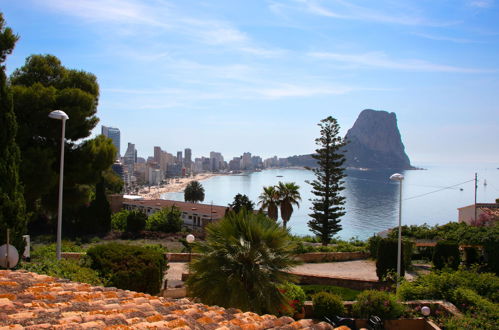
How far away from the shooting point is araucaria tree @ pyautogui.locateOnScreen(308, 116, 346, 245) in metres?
23.4

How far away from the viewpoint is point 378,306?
689 centimetres

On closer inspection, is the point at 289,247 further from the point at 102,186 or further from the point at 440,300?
the point at 102,186

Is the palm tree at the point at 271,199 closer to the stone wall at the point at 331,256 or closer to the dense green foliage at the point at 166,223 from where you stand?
the dense green foliage at the point at 166,223

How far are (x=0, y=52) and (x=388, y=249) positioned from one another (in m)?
10.6

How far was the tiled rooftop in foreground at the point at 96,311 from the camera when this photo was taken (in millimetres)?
2832

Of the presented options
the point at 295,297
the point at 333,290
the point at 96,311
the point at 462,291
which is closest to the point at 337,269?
the point at 333,290

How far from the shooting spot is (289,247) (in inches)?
253

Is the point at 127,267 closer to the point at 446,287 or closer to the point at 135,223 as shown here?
the point at 446,287

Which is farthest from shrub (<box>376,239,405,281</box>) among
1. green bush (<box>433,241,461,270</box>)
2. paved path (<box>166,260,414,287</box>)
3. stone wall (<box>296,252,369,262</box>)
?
stone wall (<box>296,252,369,262</box>)

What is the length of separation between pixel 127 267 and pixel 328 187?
54.2ft

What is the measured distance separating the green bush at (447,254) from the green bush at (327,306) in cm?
606

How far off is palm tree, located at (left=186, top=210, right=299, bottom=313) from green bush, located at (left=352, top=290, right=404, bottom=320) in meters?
1.58

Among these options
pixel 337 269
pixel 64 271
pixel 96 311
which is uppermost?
pixel 96 311

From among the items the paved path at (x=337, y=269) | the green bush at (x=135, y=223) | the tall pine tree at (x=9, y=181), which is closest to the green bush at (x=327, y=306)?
the paved path at (x=337, y=269)
